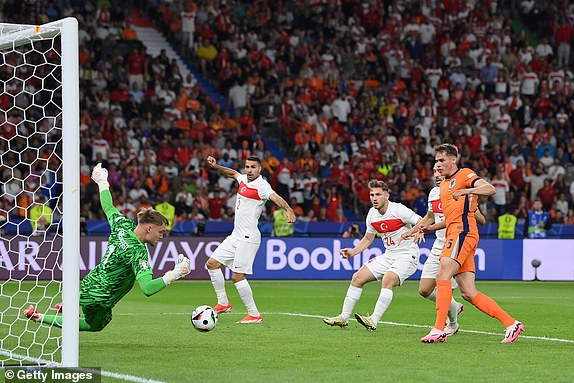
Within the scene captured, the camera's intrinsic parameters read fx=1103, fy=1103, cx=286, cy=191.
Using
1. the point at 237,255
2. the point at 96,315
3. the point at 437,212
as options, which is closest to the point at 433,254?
the point at 437,212

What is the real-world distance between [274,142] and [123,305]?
47.2 ft

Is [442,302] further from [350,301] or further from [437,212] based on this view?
[350,301]

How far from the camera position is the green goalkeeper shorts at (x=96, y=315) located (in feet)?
34.5

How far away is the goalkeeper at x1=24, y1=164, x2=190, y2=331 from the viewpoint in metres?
10.1

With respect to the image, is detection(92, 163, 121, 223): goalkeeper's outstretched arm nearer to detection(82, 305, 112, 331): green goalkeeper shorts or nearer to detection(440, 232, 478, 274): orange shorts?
detection(82, 305, 112, 331): green goalkeeper shorts

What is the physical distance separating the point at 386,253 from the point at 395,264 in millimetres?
246

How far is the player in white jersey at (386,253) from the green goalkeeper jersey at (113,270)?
375 centimetres

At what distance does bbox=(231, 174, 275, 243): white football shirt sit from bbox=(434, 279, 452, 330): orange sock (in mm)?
4153

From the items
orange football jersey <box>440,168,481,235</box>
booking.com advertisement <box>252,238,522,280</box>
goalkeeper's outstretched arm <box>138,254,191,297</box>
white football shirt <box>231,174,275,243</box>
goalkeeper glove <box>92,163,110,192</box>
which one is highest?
goalkeeper glove <box>92,163,110,192</box>

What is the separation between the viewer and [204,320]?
10977mm

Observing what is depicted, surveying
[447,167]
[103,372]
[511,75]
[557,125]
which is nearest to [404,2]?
[511,75]

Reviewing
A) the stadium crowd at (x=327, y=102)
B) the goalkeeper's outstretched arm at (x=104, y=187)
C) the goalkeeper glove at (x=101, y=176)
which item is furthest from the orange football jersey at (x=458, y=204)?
the stadium crowd at (x=327, y=102)

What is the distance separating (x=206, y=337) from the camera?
12.2m

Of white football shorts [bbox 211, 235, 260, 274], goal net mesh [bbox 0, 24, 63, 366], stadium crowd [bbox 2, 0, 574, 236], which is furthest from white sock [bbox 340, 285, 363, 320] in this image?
stadium crowd [bbox 2, 0, 574, 236]
